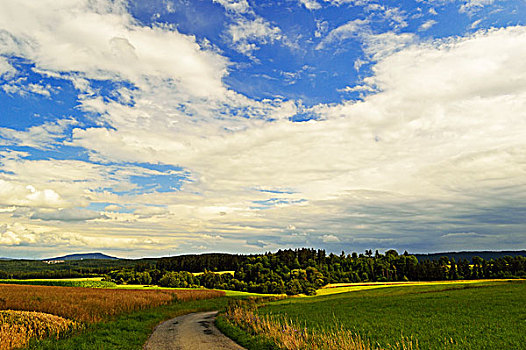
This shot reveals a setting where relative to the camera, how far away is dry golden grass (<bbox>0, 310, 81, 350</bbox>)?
20078 millimetres

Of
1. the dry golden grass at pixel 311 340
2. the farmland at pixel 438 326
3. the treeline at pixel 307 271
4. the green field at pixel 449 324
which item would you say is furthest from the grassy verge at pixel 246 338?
the treeline at pixel 307 271

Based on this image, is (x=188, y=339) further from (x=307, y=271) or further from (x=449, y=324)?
(x=307, y=271)

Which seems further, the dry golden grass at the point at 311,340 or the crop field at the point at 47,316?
the crop field at the point at 47,316

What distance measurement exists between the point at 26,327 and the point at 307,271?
124 meters

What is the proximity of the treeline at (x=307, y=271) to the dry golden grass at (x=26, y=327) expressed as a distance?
307 ft

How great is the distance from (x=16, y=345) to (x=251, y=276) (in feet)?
402

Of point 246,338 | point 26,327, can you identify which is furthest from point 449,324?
point 26,327

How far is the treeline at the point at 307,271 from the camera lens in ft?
422

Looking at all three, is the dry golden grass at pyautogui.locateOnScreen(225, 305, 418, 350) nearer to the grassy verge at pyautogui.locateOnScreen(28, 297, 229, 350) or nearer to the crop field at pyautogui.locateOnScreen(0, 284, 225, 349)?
the grassy verge at pyautogui.locateOnScreen(28, 297, 229, 350)

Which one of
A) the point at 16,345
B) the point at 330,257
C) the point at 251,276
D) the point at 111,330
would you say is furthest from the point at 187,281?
the point at 16,345

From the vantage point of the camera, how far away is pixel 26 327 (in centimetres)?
2372

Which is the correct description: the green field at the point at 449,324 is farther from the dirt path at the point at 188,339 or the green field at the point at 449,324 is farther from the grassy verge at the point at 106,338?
the grassy verge at the point at 106,338

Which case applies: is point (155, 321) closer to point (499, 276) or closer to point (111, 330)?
point (111, 330)

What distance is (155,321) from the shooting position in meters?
37.7
